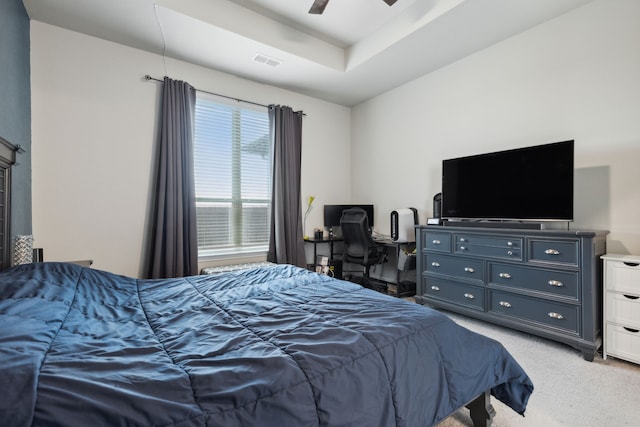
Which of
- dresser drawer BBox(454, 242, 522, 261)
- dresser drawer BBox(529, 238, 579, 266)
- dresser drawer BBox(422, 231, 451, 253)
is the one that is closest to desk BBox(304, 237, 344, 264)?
dresser drawer BBox(422, 231, 451, 253)

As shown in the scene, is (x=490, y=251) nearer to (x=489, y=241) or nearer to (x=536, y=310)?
(x=489, y=241)

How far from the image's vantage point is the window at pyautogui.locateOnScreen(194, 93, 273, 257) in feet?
11.8

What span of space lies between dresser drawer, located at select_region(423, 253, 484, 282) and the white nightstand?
87 centimetres

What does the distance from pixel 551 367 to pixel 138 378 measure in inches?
100.0

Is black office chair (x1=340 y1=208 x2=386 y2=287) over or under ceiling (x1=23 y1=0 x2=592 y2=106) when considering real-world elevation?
under

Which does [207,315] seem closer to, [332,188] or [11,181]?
[11,181]

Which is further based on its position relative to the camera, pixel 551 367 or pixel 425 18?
pixel 425 18

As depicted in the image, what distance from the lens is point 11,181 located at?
2.17 m

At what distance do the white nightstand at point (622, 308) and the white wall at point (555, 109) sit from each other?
38 cm

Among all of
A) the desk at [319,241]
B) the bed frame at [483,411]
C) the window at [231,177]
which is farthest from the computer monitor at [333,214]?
the bed frame at [483,411]

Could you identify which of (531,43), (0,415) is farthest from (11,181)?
(531,43)

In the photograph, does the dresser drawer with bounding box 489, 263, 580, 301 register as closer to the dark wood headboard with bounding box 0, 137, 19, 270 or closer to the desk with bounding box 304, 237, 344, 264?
the desk with bounding box 304, 237, 344, 264

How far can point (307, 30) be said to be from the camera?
129 inches

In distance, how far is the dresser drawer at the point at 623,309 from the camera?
82.0 inches
